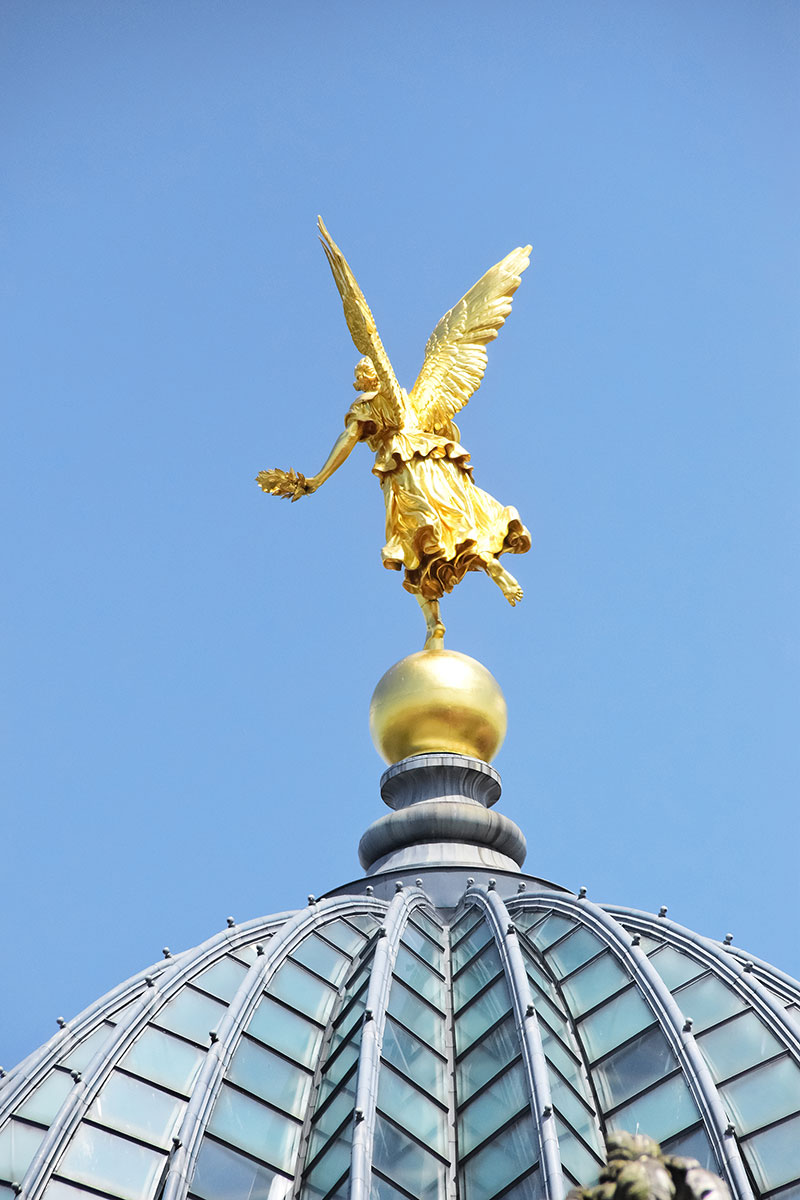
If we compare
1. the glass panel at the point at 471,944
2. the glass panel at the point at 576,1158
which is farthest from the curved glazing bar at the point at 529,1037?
the glass panel at the point at 576,1158

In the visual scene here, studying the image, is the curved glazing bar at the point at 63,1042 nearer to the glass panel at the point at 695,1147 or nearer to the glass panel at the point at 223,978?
the glass panel at the point at 223,978

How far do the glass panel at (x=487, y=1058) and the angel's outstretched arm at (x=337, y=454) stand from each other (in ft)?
39.5

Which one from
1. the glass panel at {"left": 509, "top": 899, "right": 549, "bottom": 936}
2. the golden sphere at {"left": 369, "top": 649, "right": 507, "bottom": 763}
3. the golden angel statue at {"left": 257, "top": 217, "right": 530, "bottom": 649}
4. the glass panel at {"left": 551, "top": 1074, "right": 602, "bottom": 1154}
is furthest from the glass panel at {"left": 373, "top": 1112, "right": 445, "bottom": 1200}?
the golden angel statue at {"left": 257, "top": 217, "right": 530, "bottom": 649}

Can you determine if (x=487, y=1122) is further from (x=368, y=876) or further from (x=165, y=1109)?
(x=368, y=876)

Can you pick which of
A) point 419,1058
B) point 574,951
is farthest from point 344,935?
point 419,1058

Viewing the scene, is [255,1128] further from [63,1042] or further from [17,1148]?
[63,1042]

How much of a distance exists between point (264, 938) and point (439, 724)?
5529mm

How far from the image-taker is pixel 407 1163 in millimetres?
23547

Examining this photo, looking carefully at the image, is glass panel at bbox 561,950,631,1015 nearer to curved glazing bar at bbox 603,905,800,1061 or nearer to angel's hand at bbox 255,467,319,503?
curved glazing bar at bbox 603,905,800,1061

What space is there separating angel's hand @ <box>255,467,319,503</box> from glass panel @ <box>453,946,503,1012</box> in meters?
9.94

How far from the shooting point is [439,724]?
33656 mm

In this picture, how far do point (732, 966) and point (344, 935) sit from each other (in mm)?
6454

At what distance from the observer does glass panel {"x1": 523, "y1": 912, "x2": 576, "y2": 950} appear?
2992 cm

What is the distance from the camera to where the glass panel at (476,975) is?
2797 cm
